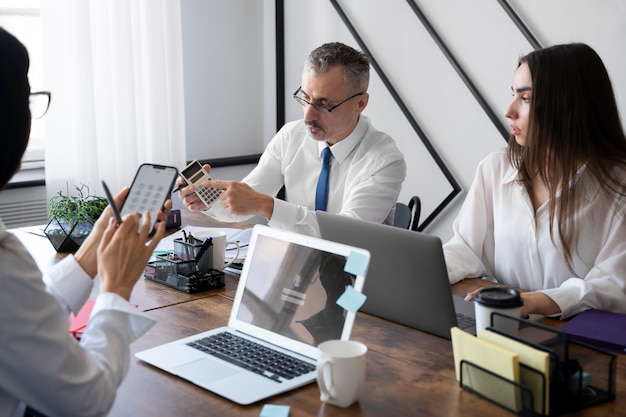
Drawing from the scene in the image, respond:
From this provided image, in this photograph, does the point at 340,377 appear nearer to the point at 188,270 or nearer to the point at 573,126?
the point at 188,270

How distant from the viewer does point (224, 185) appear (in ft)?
7.50

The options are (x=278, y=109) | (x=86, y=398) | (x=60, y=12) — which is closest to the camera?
(x=86, y=398)

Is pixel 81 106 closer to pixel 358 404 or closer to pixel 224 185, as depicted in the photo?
pixel 224 185

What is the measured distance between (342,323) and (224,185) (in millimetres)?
885

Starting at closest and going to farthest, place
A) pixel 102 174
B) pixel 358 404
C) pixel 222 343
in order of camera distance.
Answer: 1. pixel 358 404
2. pixel 222 343
3. pixel 102 174

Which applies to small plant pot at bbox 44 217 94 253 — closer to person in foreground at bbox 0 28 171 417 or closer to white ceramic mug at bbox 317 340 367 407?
person in foreground at bbox 0 28 171 417

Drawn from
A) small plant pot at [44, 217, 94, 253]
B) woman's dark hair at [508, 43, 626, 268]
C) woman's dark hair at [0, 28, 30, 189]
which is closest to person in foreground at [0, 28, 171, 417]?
woman's dark hair at [0, 28, 30, 189]

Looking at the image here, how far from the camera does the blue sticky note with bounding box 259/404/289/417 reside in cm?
131

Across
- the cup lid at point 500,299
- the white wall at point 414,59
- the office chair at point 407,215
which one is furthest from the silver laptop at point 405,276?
the white wall at point 414,59

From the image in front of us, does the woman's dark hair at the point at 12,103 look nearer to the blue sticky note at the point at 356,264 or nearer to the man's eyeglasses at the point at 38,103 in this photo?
the man's eyeglasses at the point at 38,103

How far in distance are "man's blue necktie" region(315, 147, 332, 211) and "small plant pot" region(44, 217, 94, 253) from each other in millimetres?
787

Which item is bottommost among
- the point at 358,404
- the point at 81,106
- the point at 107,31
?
the point at 358,404

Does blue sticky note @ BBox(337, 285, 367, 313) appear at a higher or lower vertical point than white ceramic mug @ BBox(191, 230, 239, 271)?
higher

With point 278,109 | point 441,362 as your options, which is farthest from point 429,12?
point 441,362
